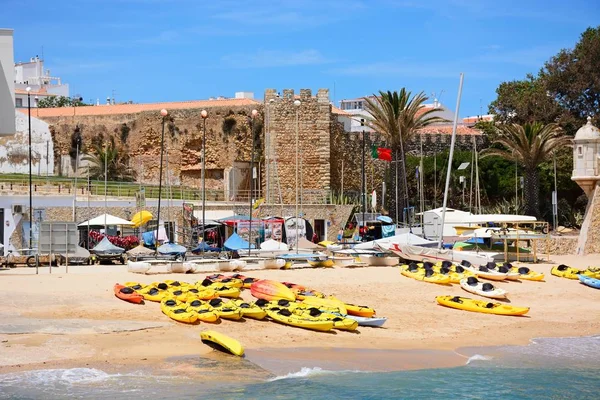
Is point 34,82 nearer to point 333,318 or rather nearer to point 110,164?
point 110,164

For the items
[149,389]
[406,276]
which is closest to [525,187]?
[406,276]

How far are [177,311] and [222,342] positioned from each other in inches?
92.4

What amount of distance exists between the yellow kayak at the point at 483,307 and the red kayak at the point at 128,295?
6740 mm

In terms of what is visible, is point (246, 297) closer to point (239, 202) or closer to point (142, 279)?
point (142, 279)

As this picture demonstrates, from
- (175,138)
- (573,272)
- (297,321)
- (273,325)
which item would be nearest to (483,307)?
(297,321)

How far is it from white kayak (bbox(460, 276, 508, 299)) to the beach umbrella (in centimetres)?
1333

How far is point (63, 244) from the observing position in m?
21.5

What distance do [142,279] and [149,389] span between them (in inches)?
362

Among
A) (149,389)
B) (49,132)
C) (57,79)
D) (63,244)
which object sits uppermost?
(57,79)

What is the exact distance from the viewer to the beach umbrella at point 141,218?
31.7m

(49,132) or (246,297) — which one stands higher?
(49,132)

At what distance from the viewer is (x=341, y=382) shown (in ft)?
44.4

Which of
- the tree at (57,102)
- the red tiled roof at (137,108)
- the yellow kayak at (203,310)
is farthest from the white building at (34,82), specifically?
the yellow kayak at (203,310)

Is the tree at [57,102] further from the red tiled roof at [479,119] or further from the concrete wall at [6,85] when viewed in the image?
the concrete wall at [6,85]
